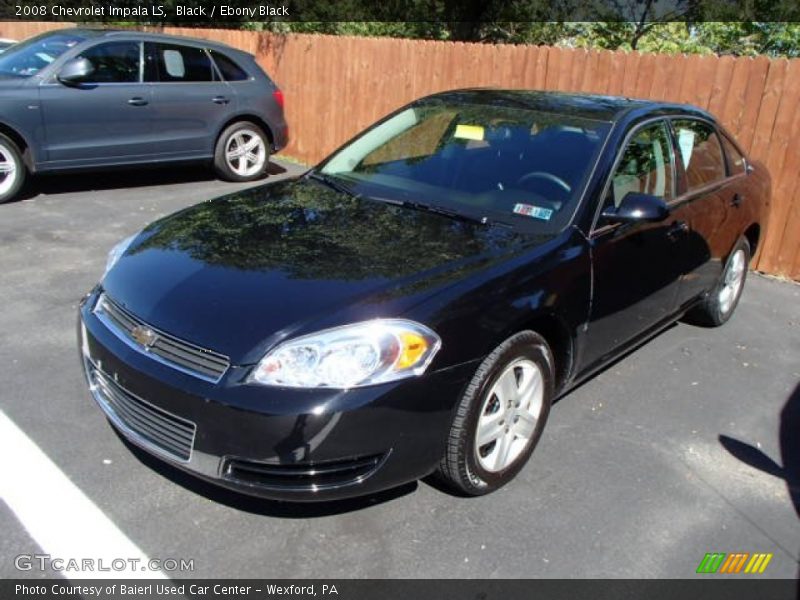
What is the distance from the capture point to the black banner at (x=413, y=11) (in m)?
14.9

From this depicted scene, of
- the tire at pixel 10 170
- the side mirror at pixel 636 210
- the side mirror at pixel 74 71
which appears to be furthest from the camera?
the side mirror at pixel 74 71

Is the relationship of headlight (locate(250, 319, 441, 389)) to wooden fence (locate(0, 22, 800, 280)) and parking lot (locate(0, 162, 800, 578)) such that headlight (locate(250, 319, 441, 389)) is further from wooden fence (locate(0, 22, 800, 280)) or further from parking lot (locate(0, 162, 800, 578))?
wooden fence (locate(0, 22, 800, 280))

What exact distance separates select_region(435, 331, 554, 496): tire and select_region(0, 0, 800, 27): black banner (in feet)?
48.2

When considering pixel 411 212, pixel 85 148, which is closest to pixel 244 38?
pixel 85 148

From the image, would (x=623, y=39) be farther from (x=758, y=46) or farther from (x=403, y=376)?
(x=403, y=376)

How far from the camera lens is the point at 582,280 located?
3309mm

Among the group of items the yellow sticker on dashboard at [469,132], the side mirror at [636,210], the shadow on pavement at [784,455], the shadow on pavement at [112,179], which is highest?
the yellow sticker on dashboard at [469,132]

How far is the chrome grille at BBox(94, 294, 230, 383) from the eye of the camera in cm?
251

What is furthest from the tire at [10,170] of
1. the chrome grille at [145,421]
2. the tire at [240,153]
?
the chrome grille at [145,421]

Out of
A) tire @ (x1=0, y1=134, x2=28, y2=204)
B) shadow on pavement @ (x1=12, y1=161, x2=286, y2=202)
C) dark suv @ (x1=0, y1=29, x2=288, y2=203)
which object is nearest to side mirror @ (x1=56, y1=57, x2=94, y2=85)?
dark suv @ (x1=0, y1=29, x2=288, y2=203)

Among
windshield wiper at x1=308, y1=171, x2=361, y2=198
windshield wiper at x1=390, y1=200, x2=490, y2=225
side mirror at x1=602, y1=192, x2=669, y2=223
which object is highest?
side mirror at x1=602, y1=192, x2=669, y2=223

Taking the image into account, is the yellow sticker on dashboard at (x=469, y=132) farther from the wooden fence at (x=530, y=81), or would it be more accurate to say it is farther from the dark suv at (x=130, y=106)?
the dark suv at (x=130, y=106)

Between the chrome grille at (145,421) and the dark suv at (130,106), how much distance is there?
546cm

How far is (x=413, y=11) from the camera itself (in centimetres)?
1805
